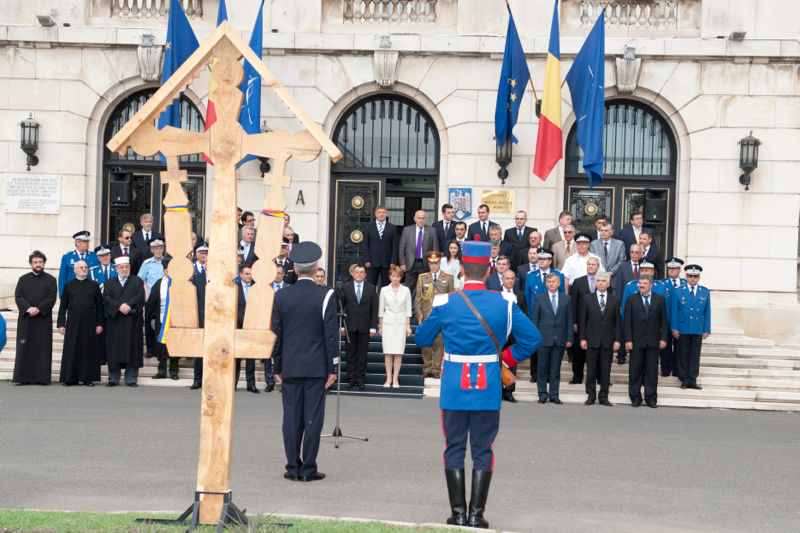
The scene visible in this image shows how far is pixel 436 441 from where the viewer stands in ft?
43.3

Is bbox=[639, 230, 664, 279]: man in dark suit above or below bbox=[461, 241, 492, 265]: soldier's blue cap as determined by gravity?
above

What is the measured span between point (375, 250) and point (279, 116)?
3.41 m

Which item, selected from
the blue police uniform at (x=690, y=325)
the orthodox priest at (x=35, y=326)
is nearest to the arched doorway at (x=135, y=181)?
the orthodox priest at (x=35, y=326)

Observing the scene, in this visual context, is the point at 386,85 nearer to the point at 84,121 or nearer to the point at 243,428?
the point at 84,121

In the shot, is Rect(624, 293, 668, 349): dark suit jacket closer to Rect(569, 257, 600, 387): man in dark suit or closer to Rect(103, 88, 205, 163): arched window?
Rect(569, 257, 600, 387): man in dark suit

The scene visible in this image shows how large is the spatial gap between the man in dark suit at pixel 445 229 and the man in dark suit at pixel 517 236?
912mm

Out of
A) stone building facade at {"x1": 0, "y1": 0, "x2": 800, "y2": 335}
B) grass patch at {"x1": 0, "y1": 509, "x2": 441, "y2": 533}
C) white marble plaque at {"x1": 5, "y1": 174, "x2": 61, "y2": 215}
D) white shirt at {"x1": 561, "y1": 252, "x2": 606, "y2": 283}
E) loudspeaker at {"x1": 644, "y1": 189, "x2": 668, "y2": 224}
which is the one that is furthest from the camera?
loudspeaker at {"x1": 644, "y1": 189, "x2": 668, "y2": 224}

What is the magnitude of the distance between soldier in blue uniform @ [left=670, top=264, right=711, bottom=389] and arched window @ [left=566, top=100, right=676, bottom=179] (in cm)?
463

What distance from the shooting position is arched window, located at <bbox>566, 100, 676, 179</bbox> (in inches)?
888

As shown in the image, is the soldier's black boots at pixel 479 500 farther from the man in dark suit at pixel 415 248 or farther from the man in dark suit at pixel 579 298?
the man in dark suit at pixel 415 248

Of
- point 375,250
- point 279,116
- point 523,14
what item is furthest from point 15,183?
point 523,14

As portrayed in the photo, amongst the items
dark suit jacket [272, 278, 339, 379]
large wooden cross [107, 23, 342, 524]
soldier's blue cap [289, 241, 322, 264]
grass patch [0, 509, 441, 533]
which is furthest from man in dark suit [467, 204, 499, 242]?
grass patch [0, 509, 441, 533]

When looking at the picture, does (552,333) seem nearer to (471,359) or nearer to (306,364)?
(306,364)

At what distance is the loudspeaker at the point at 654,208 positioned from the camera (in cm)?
2248
